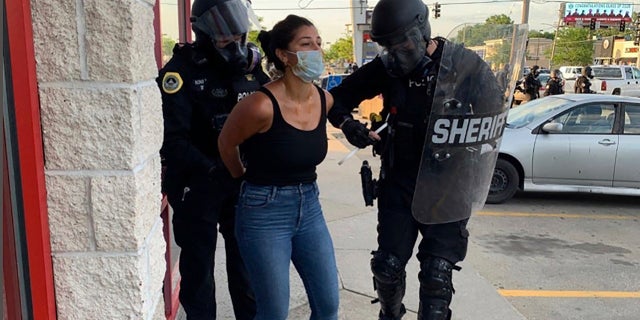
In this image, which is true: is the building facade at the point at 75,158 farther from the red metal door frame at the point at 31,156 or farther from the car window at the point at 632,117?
the car window at the point at 632,117

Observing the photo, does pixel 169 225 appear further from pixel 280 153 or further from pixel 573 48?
pixel 573 48

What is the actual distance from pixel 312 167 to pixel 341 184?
17.5ft

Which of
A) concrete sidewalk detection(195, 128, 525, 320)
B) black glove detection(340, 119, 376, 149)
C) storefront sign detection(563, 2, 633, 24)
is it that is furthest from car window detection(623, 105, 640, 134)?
storefront sign detection(563, 2, 633, 24)

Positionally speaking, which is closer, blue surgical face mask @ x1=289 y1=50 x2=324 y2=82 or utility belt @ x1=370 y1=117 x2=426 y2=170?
blue surgical face mask @ x1=289 y1=50 x2=324 y2=82

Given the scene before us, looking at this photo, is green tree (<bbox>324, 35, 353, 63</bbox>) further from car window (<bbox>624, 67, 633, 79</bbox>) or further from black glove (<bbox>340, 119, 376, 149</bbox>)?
black glove (<bbox>340, 119, 376, 149</bbox>)

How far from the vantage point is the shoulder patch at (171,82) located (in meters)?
2.38

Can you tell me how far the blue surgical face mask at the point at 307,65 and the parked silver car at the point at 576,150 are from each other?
4933mm

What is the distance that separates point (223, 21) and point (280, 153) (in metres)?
0.71

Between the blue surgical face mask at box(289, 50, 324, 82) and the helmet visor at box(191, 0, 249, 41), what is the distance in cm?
42

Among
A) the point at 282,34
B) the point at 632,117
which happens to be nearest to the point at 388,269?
the point at 282,34

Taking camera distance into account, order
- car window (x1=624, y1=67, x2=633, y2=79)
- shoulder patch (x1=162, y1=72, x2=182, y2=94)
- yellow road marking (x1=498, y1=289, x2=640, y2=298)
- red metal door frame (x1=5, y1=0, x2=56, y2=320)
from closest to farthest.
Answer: red metal door frame (x1=5, y1=0, x2=56, y2=320) → shoulder patch (x1=162, y1=72, x2=182, y2=94) → yellow road marking (x1=498, y1=289, x2=640, y2=298) → car window (x1=624, y1=67, x2=633, y2=79)

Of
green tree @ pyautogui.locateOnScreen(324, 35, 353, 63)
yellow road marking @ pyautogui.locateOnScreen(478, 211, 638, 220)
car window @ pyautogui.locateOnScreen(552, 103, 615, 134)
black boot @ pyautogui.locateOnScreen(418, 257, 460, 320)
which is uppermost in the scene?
green tree @ pyautogui.locateOnScreen(324, 35, 353, 63)

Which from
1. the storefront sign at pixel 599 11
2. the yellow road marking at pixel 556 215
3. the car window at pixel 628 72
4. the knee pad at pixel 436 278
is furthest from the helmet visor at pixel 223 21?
the storefront sign at pixel 599 11

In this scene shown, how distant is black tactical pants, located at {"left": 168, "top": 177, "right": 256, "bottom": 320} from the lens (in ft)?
8.26
